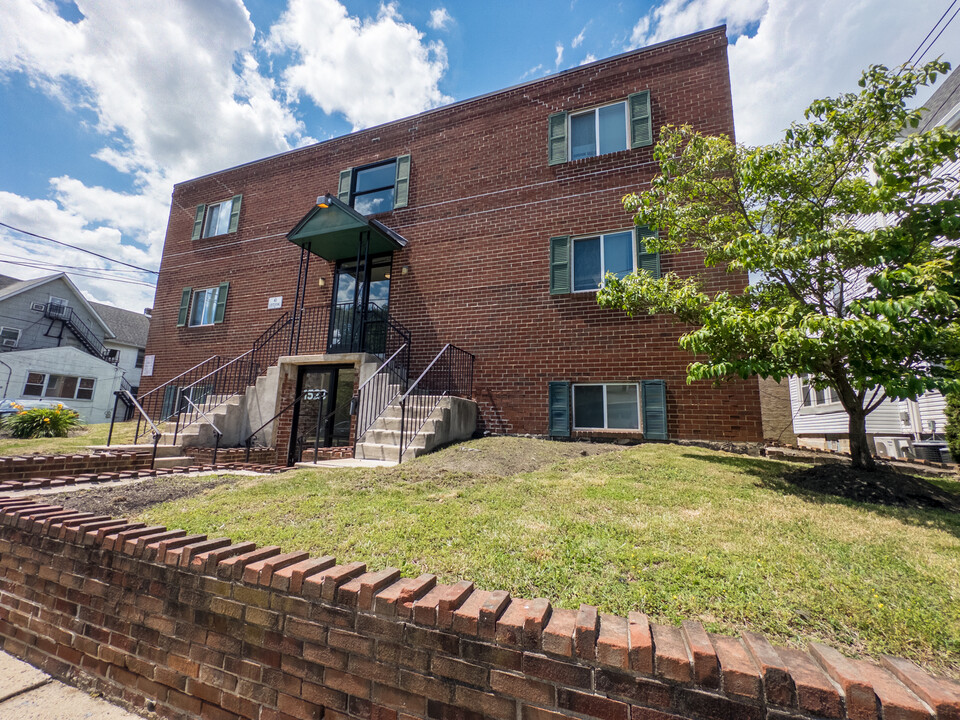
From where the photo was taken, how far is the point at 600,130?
364 inches

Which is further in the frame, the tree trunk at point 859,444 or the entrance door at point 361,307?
the entrance door at point 361,307

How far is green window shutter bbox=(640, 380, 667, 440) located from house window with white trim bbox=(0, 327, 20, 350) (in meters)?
Result: 32.4

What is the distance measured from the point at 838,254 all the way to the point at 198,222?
15.8m

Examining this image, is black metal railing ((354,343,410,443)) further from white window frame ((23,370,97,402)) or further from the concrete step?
white window frame ((23,370,97,402))

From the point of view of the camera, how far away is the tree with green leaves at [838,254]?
148 inches

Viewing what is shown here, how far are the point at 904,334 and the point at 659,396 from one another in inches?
157

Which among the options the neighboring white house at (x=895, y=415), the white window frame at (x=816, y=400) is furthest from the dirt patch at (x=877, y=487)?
the white window frame at (x=816, y=400)

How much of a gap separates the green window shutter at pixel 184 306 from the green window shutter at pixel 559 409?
11.1m

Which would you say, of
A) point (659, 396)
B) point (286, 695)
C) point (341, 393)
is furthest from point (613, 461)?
point (341, 393)

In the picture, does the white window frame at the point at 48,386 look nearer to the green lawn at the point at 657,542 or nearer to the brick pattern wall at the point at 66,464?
the brick pattern wall at the point at 66,464

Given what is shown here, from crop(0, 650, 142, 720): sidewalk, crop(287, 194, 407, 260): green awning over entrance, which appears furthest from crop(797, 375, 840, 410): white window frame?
Result: crop(0, 650, 142, 720): sidewalk

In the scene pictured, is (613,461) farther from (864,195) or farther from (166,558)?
(166,558)

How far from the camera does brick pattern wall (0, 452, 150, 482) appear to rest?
4.84m

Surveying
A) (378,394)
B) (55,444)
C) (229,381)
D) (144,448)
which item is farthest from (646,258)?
(55,444)
